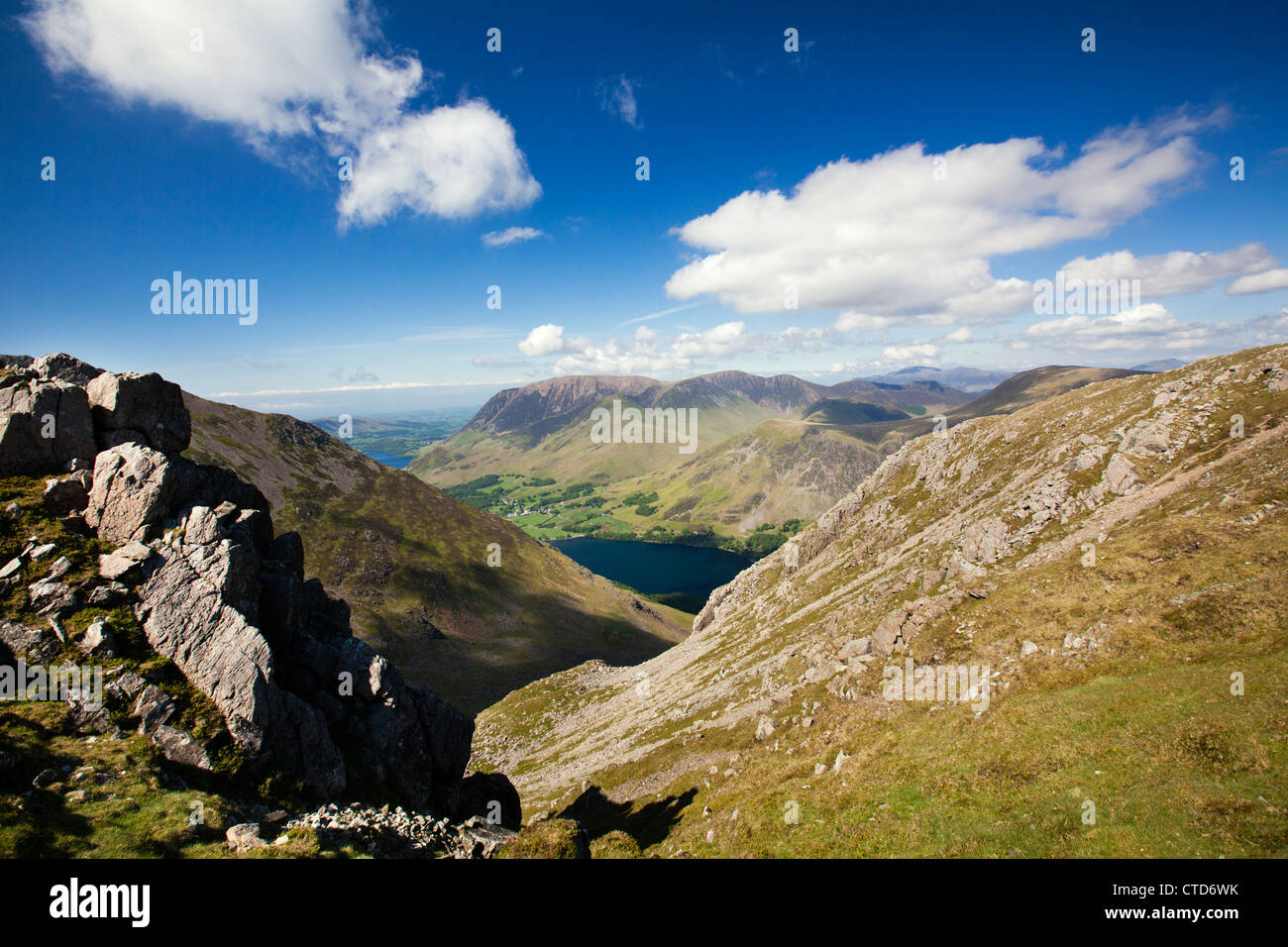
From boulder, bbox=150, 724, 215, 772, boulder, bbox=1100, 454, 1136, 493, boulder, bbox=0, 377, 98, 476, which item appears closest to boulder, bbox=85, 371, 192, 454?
boulder, bbox=0, 377, 98, 476

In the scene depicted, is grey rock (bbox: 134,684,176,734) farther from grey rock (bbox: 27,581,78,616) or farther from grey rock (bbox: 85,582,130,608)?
grey rock (bbox: 27,581,78,616)

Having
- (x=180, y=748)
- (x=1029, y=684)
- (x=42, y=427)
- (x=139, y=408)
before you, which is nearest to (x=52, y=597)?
(x=180, y=748)

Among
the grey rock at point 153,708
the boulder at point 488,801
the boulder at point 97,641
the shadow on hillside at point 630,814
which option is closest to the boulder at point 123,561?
the boulder at point 97,641

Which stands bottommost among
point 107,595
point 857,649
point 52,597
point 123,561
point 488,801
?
point 488,801

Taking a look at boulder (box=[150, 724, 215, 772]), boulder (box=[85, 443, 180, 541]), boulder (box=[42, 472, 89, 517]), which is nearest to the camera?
boulder (box=[150, 724, 215, 772])

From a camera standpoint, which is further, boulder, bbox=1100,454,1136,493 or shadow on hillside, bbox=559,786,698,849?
boulder, bbox=1100,454,1136,493

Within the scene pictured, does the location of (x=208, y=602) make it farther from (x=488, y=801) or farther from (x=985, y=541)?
(x=985, y=541)
